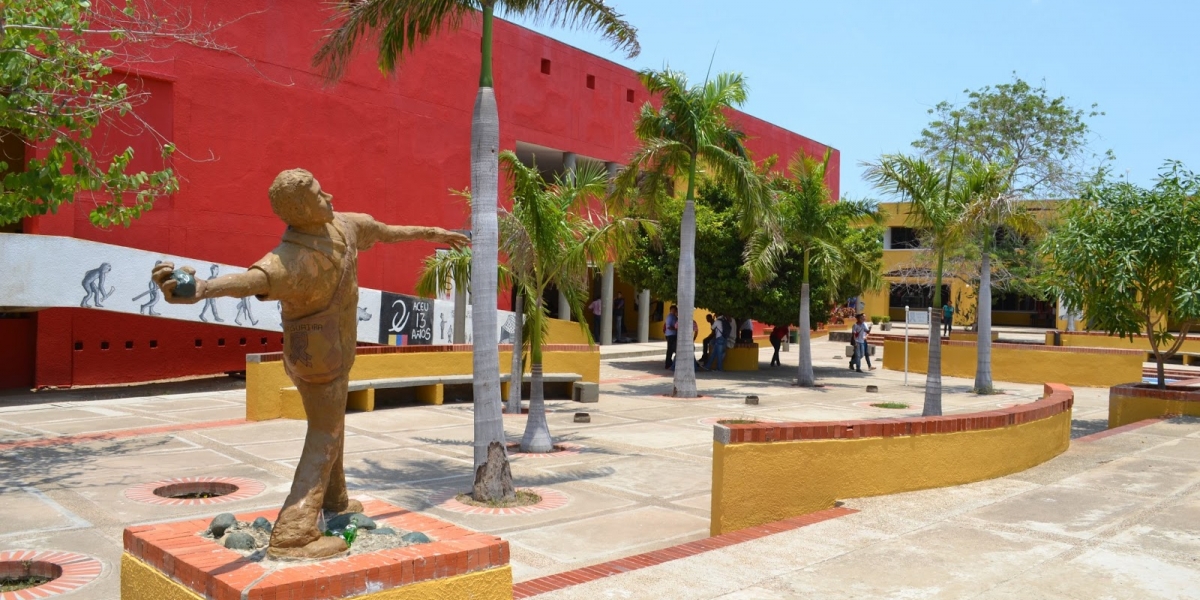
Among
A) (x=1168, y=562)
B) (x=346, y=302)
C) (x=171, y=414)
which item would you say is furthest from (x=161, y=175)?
(x=1168, y=562)

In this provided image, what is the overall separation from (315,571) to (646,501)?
17.9 feet

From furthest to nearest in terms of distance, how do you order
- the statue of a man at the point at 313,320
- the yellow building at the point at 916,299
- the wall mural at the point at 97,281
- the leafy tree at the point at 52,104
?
the yellow building at the point at 916,299, the wall mural at the point at 97,281, the leafy tree at the point at 52,104, the statue of a man at the point at 313,320

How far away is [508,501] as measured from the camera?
30.1ft

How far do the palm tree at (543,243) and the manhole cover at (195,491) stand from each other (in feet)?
12.0

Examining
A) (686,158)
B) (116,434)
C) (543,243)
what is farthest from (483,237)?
(686,158)

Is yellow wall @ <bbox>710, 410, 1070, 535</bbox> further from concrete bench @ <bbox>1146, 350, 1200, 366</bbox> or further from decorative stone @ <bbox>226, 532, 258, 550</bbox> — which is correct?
concrete bench @ <bbox>1146, 350, 1200, 366</bbox>

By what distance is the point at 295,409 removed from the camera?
14.3 metres

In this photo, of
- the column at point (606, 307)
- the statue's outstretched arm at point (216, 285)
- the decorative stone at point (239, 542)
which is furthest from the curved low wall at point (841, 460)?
the column at point (606, 307)

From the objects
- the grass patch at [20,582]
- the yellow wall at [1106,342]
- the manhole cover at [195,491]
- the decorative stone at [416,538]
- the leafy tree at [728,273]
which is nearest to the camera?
the decorative stone at [416,538]

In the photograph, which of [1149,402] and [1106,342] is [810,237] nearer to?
[1149,402]

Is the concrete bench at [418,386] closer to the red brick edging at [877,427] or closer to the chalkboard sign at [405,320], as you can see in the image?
the chalkboard sign at [405,320]

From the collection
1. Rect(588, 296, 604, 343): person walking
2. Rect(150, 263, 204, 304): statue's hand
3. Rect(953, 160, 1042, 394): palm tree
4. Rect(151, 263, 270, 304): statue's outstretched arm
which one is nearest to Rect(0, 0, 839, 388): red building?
Rect(588, 296, 604, 343): person walking

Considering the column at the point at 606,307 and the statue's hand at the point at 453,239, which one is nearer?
the statue's hand at the point at 453,239

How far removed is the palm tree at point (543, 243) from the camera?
37.7 ft
